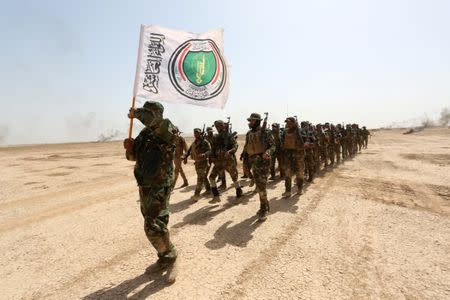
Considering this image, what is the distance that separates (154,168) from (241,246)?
223cm

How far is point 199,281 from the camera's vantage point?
12.4ft

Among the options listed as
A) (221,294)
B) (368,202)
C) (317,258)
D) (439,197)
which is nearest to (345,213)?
(368,202)

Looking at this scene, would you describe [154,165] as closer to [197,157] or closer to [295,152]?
[197,157]

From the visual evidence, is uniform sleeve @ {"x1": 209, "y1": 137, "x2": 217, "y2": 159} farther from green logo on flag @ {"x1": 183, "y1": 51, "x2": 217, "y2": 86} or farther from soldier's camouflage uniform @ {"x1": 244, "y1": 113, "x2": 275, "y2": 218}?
green logo on flag @ {"x1": 183, "y1": 51, "x2": 217, "y2": 86}

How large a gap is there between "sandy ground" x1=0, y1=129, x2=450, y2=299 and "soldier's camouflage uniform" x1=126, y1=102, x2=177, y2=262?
0.79 meters

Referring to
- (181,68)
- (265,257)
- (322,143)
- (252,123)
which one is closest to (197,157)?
(252,123)

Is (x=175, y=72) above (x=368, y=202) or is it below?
above

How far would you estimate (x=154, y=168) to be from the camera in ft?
12.1

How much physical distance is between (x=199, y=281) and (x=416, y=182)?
30.6ft

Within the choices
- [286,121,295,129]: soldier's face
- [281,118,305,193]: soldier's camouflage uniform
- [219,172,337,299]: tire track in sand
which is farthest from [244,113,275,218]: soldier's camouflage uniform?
[286,121,295,129]: soldier's face

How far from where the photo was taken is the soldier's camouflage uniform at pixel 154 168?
368 centimetres

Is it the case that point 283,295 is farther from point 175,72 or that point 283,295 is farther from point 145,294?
point 175,72

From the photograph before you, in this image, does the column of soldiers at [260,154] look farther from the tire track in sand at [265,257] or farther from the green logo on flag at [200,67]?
the green logo on flag at [200,67]

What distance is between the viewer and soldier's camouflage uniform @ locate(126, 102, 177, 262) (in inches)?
145
